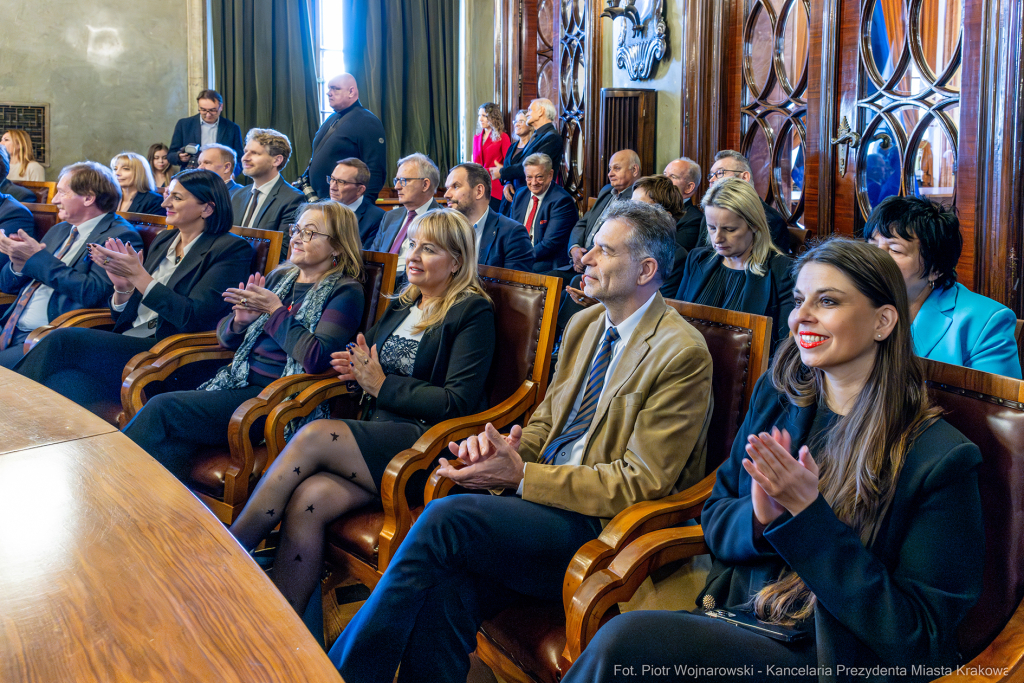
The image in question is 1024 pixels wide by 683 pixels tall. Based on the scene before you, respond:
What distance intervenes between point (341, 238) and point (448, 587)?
1.44 meters

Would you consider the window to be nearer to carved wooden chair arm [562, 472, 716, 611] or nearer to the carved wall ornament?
the carved wall ornament

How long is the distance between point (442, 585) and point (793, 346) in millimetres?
772

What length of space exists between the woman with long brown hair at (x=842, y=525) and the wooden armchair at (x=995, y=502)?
0.06 meters

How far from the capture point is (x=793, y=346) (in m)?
1.43

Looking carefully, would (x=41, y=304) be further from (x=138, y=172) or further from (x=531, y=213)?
(x=531, y=213)

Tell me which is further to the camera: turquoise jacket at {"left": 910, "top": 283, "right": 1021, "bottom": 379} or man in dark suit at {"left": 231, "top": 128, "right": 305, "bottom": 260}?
man in dark suit at {"left": 231, "top": 128, "right": 305, "bottom": 260}

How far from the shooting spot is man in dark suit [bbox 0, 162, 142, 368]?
329cm

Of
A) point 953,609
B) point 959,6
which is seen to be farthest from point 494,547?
point 959,6

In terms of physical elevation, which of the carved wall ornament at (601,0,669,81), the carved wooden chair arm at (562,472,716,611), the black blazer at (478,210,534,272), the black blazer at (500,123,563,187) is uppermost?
the carved wall ornament at (601,0,669,81)

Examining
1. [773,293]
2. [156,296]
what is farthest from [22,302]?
[773,293]

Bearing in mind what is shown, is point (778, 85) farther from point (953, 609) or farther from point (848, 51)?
point (953, 609)

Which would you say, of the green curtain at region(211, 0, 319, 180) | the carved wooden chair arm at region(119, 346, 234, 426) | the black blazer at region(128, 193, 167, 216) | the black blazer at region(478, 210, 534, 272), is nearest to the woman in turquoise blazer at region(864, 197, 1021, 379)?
the black blazer at region(478, 210, 534, 272)

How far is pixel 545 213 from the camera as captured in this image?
4.54 metres

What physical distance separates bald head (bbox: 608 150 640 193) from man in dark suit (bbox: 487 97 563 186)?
1.18 feet
